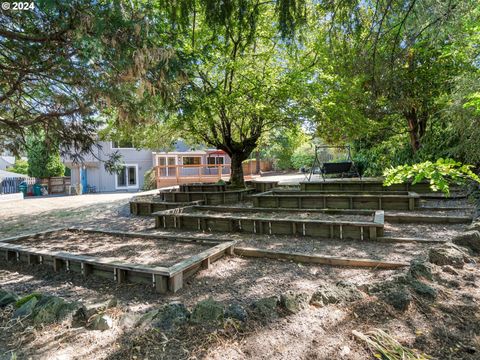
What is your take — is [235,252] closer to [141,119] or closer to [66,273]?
[66,273]

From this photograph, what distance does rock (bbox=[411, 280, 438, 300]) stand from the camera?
8.00ft

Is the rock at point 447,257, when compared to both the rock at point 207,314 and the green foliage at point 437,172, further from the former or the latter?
the rock at point 207,314

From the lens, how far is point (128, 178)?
24.2m

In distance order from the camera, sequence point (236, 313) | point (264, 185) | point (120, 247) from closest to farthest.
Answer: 1. point (236, 313)
2. point (120, 247)
3. point (264, 185)

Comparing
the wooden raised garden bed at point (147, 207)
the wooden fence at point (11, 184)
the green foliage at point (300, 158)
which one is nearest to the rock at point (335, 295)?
the wooden raised garden bed at point (147, 207)

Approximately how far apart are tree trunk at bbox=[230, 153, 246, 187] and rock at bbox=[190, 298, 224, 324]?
9.65 meters

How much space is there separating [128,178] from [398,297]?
2433 cm

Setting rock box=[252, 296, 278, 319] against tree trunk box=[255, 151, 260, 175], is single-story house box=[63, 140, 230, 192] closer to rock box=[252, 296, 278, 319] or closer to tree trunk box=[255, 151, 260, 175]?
tree trunk box=[255, 151, 260, 175]

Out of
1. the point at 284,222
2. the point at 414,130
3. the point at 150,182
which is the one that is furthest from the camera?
the point at 150,182

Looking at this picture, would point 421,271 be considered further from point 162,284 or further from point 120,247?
point 120,247

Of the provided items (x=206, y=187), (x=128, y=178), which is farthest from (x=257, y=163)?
(x=206, y=187)

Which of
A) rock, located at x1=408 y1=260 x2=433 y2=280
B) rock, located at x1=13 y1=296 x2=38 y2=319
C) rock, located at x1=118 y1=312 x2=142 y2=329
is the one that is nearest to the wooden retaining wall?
rock, located at x1=13 y1=296 x2=38 y2=319

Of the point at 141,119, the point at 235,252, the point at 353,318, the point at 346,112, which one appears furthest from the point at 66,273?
the point at 346,112

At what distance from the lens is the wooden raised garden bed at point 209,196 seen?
10.1 m
